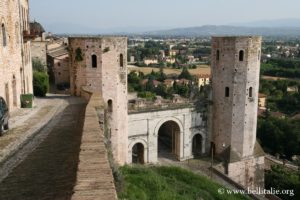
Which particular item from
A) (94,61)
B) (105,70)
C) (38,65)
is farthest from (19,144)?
(38,65)

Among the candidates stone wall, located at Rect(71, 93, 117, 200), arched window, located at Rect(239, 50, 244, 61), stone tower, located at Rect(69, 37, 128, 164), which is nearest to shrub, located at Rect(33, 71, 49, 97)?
stone tower, located at Rect(69, 37, 128, 164)

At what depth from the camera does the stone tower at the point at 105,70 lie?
66.7 feet

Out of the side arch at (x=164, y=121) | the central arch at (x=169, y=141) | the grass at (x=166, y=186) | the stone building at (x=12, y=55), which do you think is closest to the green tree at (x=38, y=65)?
the stone building at (x=12, y=55)

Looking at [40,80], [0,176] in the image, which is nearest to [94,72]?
[40,80]

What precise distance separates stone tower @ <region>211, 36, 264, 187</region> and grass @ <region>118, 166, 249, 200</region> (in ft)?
18.6

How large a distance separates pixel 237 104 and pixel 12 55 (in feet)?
46.3

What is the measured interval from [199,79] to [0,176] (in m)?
79.2

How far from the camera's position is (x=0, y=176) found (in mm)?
8031

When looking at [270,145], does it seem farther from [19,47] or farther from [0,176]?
[0,176]

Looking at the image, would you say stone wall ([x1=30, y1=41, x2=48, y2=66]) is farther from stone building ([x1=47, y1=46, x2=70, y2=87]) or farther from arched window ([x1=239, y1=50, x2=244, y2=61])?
arched window ([x1=239, y1=50, x2=244, y2=61])

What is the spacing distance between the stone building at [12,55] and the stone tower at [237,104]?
12.2 metres

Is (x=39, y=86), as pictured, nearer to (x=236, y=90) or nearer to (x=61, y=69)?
(x=61, y=69)

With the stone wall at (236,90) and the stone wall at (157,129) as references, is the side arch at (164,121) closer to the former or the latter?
the stone wall at (157,129)

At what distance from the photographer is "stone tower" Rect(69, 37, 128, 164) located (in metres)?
20.3
